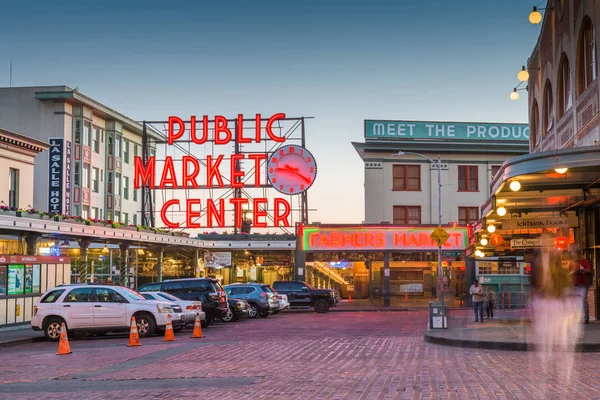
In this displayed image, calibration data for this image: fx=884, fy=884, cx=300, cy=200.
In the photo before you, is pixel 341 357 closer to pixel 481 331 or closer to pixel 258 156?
pixel 481 331

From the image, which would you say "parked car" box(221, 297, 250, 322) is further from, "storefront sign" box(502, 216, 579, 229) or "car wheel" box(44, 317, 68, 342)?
"storefront sign" box(502, 216, 579, 229)

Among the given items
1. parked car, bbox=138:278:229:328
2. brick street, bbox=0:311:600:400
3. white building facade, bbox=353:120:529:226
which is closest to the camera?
brick street, bbox=0:311:600:400

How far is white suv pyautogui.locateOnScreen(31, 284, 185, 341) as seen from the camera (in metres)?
26.3

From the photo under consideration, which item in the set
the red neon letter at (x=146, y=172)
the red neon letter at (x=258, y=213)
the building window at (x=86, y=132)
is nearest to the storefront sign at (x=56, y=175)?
the building window at (x=86, y=132)

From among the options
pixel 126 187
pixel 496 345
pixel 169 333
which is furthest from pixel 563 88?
pixel 126 187

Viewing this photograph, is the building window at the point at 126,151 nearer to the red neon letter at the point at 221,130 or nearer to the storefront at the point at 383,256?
the red neon letter at the point at 221,130

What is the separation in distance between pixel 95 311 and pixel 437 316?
10092mm

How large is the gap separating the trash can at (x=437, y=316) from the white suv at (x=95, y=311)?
776 centimetres

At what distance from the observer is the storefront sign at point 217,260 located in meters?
55.6

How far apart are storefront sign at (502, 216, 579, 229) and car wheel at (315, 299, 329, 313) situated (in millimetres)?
12860

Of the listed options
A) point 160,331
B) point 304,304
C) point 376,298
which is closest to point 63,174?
point 304,304

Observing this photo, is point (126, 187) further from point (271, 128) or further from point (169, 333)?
point (169, 333)

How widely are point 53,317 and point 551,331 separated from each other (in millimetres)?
14368

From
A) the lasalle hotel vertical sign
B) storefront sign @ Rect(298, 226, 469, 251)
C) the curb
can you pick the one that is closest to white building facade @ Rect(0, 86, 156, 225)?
the lasalle hotel vertical sign
